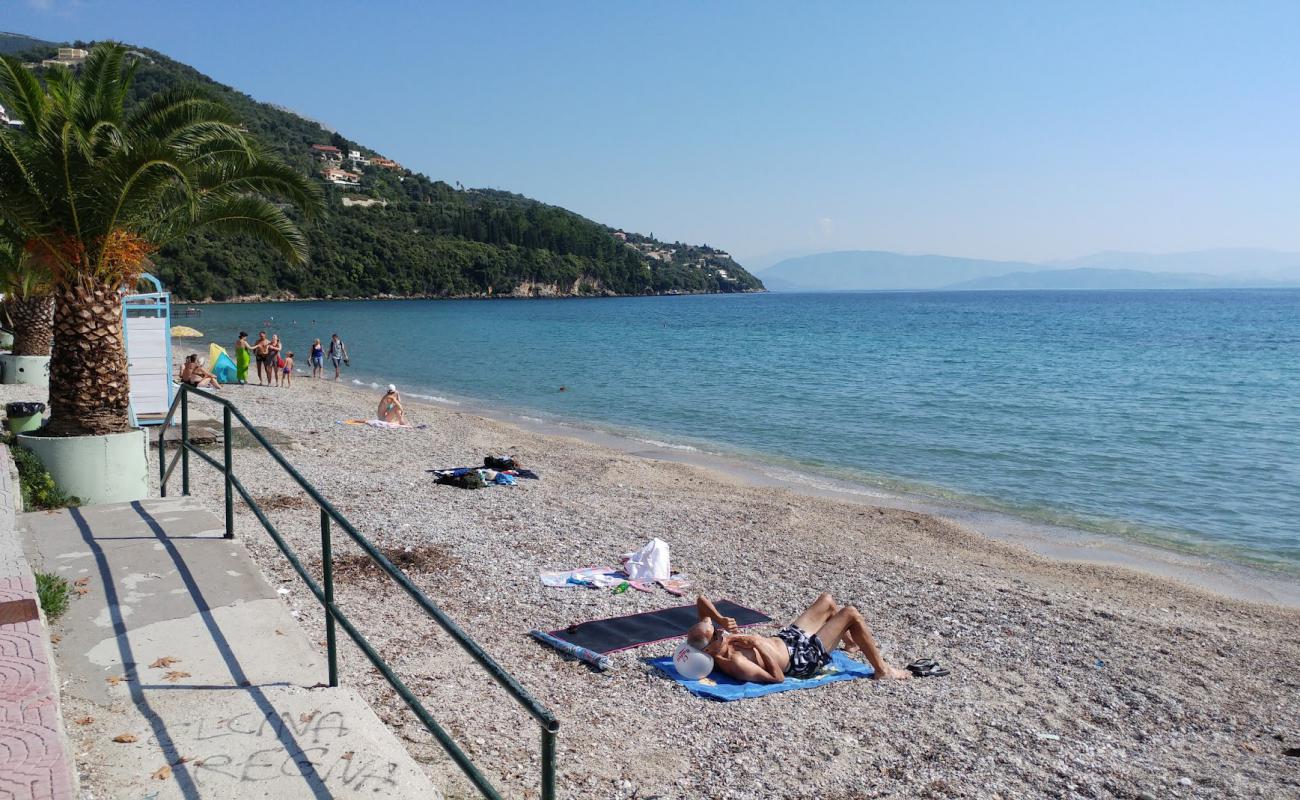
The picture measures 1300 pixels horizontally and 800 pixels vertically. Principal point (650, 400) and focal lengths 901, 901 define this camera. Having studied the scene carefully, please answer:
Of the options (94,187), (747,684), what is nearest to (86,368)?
(94,187)

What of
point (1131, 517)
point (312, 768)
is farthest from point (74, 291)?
point (1131, 517)

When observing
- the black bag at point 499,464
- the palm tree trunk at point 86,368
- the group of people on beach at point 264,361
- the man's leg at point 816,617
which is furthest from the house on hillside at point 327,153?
the man's leg at point 816,617

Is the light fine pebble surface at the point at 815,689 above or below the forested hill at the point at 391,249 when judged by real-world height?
below

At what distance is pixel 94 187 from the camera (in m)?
8.27

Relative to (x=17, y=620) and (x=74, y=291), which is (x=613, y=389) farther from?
(x=17, y=620)

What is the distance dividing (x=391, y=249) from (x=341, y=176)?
38.8 meters

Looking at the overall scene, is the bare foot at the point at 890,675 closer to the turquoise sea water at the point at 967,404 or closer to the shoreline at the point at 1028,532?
the shoreline at the point at 1028,532

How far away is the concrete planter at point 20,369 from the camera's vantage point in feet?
57.5

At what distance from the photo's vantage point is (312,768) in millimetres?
3451

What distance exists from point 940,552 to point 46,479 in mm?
9755

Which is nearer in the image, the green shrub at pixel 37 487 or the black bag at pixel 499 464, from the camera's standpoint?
the green shrub at pixel 37 487

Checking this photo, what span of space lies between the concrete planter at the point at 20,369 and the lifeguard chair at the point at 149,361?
20.4ft

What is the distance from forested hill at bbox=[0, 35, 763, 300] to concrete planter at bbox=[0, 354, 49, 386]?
231 feet

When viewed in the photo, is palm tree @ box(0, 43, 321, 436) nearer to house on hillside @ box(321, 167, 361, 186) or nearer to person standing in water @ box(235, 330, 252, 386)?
person standing in water @ box(235, 330, 252, 386)
